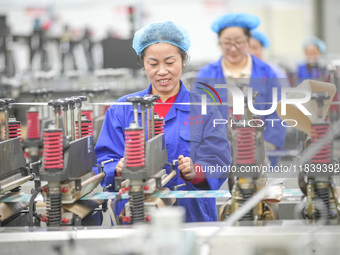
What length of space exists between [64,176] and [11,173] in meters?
0.36

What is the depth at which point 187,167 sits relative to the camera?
202cm

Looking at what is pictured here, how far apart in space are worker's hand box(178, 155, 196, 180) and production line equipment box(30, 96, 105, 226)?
0.98ft

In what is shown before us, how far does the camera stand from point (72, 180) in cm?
181

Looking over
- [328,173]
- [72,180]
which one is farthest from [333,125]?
[72,180]

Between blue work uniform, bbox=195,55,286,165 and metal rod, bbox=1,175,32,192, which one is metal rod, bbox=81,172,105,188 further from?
blue work uniform, bbox=195,55,286,165

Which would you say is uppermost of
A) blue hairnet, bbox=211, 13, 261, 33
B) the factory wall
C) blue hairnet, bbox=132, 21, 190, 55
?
the factory wall

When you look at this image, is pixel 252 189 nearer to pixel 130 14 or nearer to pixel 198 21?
pixel 130 14

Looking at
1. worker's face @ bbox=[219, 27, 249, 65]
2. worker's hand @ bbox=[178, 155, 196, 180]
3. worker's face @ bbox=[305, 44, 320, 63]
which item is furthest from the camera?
worker's face @ bbox=[305, 44, 320, 63]

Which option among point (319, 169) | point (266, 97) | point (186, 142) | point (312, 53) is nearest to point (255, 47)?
point (312, 53)

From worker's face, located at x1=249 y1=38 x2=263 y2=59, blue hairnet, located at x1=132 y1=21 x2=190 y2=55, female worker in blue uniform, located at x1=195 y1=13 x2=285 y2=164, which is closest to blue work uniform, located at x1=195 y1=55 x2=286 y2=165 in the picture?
blue hairnet, located at x1=132 y1=21 x2=190 y2=55

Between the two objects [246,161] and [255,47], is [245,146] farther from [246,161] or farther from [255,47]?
[255,47]

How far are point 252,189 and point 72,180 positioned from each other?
0.56m

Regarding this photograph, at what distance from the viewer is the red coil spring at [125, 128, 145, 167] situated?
1.71m

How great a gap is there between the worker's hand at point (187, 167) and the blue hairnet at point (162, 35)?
47 cm
